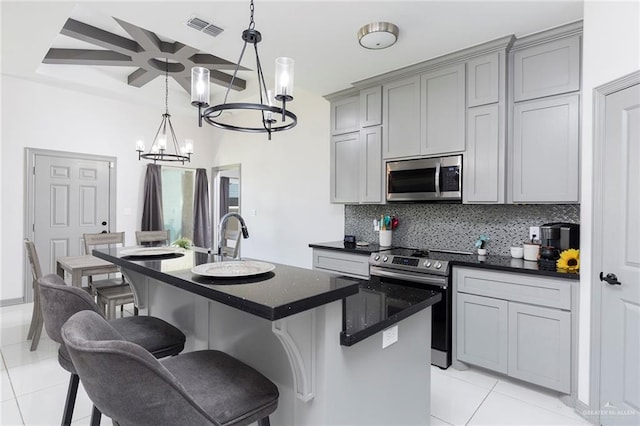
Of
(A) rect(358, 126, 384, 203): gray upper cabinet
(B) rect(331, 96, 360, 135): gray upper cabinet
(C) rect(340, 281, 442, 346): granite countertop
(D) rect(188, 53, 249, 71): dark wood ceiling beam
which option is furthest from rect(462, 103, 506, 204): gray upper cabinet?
(D) rect(188, 53, 249, 71): dark wood ceiling beam

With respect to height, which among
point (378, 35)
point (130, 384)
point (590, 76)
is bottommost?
point (130, 384)

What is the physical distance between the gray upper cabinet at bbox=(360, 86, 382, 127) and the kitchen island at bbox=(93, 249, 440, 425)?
227 centimetres

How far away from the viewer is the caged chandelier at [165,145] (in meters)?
4.12

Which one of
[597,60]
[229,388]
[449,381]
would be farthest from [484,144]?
[229,388]

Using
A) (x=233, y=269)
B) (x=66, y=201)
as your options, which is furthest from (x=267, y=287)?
(x=66, y=201)

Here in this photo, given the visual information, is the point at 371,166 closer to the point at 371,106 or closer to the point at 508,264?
the point at 371,106

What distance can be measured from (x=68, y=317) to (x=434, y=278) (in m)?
2.48

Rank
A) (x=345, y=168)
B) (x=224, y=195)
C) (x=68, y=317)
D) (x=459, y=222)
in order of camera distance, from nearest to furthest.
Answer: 1. (x=68, y=317)
2. (x=459, y=222)
3. (x=345, y=168)
4. (x=224, y=195)

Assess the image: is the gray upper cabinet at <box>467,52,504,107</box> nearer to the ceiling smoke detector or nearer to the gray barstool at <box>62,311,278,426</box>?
the ceiling smoke detector

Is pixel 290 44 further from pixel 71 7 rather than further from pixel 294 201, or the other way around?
pixel 294 201

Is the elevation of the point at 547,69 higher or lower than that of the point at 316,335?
higher

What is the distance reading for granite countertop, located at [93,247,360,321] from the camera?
40.2 inches

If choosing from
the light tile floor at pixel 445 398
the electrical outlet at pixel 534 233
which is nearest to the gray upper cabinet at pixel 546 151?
the electrical outlet at pixel 534 233

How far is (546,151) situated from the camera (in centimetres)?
264
